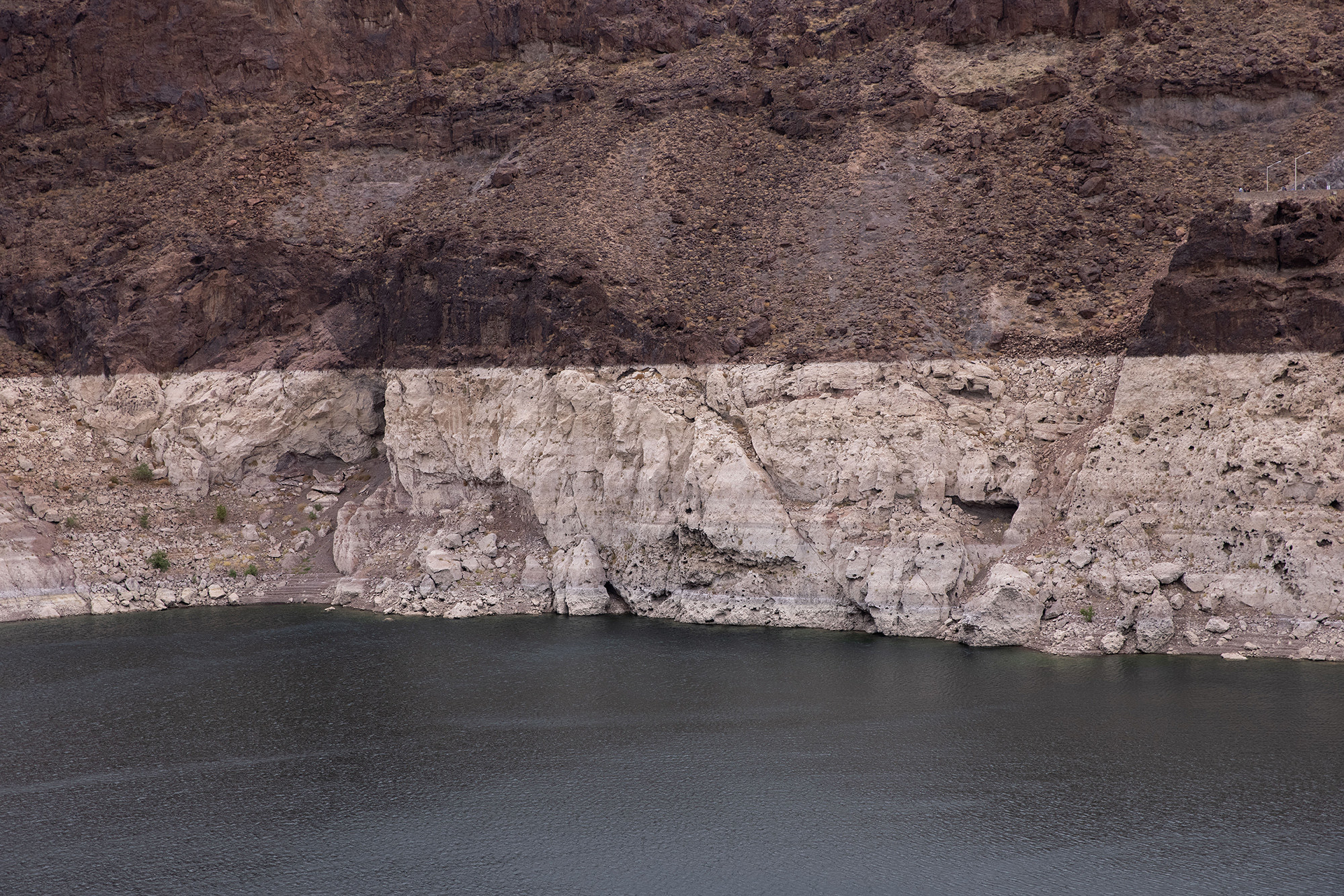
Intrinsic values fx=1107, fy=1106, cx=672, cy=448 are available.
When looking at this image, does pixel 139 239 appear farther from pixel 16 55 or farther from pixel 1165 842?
pixel 1165 842

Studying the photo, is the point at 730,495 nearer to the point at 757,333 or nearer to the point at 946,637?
the point at 757,333

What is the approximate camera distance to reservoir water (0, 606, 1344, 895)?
20.3 metres

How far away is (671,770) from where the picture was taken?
24.7 metres

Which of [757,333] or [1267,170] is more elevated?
[1267,170]

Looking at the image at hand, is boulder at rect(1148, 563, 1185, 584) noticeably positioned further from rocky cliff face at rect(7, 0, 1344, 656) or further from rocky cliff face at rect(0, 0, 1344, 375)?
rocky cliff face at rect(0, 0, 1344, 375)

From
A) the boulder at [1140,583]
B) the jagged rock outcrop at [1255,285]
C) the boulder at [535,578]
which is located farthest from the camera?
the boulder at [535,578]

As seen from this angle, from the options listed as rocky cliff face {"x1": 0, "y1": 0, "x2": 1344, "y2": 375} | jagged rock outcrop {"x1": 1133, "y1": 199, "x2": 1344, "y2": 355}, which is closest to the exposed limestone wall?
rocky cliff face {"x1": 0, "y1": 0, "x2": 1344, "y2": 375}

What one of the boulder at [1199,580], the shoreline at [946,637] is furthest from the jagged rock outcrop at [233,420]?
the boulder at [1199,580]

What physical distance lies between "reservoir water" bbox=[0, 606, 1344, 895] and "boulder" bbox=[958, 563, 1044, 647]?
31.4 inches

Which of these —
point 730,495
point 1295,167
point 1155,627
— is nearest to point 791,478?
point 730,495

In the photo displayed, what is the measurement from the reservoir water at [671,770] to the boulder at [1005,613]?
2.62ft

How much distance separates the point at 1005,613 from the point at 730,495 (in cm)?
958

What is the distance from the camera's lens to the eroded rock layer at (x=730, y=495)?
103 feet

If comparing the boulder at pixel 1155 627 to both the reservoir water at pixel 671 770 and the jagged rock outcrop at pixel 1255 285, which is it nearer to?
the reservoir water at pixel 671 770
